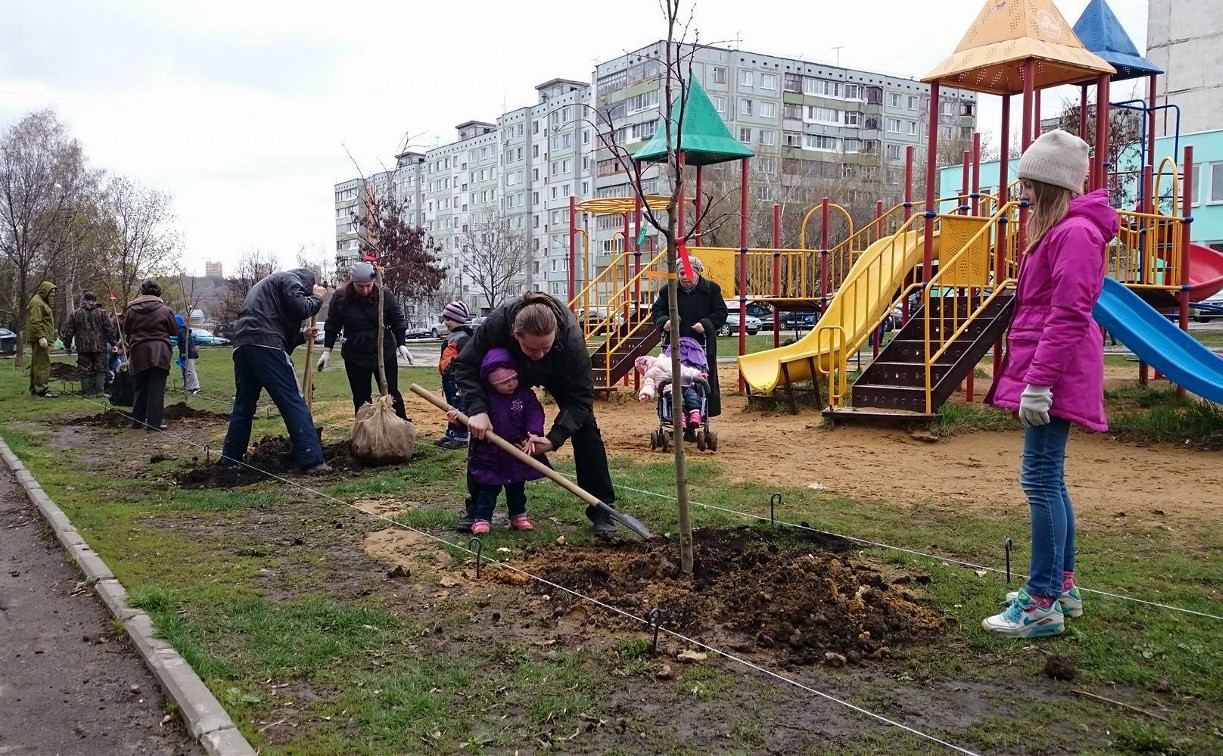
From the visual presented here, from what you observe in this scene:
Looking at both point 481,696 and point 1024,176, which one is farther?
point 1024,176

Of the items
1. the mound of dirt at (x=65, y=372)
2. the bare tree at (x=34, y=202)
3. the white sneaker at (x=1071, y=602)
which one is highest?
the bare tree at (x=34, y=202)

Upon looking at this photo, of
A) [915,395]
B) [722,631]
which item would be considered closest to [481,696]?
[722,631]

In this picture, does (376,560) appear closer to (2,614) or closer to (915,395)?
(2,614)

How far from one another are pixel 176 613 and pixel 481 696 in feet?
5.72

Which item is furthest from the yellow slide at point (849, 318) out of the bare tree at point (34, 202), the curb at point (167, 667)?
the bare tree at point (34, 202)

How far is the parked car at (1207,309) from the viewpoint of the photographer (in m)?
25.9

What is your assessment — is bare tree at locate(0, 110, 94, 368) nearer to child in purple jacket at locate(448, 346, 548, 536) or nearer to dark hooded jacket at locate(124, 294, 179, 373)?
dark hooded jacket at locate(124, 294, 179, 373)

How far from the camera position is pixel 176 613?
421cm

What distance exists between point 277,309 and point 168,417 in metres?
5.31

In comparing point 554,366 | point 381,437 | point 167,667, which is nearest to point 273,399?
point 381,437

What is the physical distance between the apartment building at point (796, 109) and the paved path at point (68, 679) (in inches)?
2467

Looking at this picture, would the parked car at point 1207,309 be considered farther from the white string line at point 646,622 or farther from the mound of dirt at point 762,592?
the white string line at point 646,622

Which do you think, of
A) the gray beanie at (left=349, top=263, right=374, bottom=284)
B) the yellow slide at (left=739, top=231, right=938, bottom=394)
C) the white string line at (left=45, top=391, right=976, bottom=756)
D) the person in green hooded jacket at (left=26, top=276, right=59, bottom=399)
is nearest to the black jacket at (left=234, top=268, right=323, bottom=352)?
the gray beanie at (left=349, top=263, right=374, bottom=284)

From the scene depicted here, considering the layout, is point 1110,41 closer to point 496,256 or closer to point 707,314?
point 707,314
